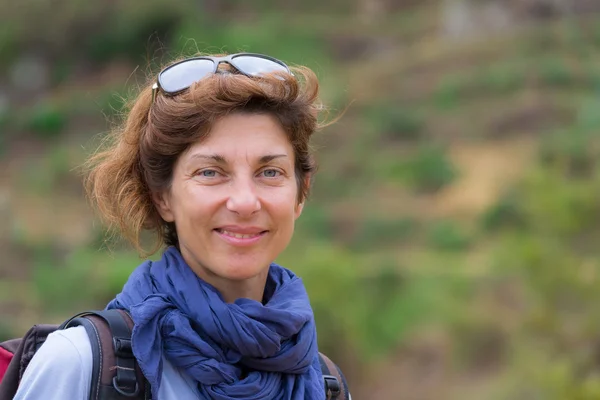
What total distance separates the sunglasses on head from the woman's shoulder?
46 cm

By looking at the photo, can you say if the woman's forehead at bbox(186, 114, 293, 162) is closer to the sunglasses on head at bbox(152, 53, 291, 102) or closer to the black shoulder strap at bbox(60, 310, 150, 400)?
the sunglasses on head at bbox(152, 53, 291, 102)

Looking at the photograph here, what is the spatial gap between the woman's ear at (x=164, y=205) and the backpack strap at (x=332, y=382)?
0.38 metres

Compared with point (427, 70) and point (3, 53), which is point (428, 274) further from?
point (3, 53)

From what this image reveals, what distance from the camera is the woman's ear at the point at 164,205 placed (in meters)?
1.76

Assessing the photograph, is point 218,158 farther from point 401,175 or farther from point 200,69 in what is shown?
point 401,175

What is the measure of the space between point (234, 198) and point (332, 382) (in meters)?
0.40

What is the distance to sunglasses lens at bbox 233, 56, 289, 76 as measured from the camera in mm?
1718

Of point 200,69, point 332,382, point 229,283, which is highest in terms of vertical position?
point 200,69

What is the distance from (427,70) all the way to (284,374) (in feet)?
56.6

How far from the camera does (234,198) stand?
1641mm

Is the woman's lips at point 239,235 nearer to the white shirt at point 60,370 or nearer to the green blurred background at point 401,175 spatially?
the white shirt at point 60,370

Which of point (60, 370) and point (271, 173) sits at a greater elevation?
point (271, 173)

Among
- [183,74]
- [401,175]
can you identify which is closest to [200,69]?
[183,74]

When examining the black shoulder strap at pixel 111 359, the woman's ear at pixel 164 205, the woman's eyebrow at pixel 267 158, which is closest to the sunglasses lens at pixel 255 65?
the woman's eyebrow at pixel 267 158
